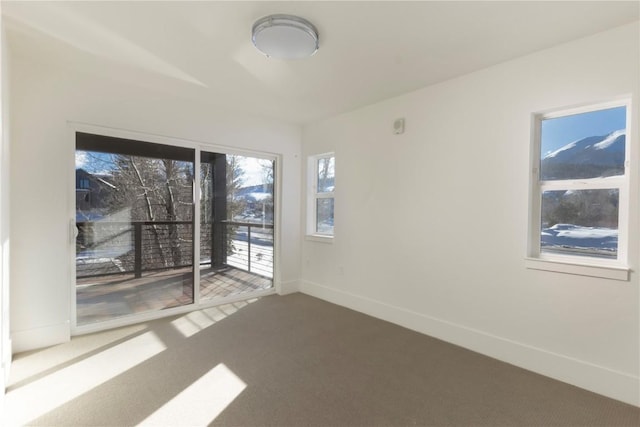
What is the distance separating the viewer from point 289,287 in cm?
466

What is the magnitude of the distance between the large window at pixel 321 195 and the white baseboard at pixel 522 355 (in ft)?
4.07

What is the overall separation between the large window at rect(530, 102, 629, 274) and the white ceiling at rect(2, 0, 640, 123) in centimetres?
62

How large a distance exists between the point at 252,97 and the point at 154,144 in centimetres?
121

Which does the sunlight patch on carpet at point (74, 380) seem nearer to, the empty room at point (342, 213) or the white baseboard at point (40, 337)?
the empty room at point (342, 213)

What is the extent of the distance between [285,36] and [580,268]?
2675 millimetres

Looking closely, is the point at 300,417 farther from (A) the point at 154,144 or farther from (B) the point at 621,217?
(A) the point at 154,144

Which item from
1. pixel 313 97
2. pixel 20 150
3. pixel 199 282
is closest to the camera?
pixel 20 150

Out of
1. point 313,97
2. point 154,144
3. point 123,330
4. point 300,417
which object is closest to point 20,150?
point 154,144

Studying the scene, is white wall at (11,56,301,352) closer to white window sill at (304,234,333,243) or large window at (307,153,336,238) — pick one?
large window at (307,153,336,238)

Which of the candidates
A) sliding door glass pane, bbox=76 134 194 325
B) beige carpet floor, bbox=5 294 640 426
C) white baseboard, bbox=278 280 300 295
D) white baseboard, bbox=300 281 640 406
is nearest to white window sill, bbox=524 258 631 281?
white baseboard, bbox=300 281 640 406

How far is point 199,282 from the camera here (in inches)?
151

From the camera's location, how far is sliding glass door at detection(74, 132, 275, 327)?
313cm

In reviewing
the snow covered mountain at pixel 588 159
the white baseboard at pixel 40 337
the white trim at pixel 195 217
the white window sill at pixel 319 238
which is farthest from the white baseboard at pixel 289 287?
the snow covered mountain at pixel 588 159

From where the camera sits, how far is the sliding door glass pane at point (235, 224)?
12.9ft
